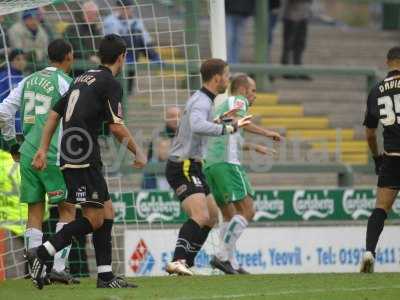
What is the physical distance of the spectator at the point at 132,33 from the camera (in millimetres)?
12984

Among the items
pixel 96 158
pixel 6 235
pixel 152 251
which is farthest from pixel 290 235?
pixel 96 158

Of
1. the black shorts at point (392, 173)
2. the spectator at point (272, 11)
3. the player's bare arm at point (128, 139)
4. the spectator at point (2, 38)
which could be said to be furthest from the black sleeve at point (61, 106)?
the spectator at point (272, 11)

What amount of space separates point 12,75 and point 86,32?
1.17m

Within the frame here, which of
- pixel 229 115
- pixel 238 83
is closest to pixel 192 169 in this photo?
pixel 229 115

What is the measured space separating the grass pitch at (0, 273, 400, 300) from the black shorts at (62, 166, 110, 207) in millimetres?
717

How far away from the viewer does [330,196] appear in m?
15.6

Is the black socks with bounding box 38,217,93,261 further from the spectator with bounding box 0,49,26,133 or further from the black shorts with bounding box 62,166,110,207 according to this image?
the spectator with bounding box 0,49,26,133

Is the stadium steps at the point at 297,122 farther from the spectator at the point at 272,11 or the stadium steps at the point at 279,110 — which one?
the spectator at the point at 272,11

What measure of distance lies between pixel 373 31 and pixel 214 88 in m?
13.3

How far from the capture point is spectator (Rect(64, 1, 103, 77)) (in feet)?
42.4

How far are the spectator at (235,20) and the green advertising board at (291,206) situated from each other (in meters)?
3.78

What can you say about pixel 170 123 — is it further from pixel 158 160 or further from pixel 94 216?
pixel 94 216

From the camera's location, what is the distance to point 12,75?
12523 mm

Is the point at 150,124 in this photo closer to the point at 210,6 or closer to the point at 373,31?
the point at 210,6
